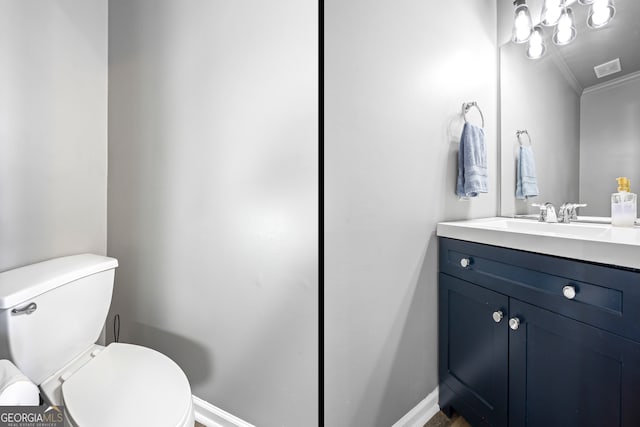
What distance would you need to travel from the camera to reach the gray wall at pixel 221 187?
0.87 m

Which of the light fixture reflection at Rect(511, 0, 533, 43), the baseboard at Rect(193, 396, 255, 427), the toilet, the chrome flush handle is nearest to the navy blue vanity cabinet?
the baseboard at Rect(193, 396, 255, 427)

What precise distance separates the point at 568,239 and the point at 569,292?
15cm

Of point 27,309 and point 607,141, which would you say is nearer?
point 27,309

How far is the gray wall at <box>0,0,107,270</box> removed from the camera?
76 cm

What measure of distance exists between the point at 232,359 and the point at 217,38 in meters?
1.03

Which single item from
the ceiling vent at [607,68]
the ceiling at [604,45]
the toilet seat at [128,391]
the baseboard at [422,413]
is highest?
the ceiling at [604,45]

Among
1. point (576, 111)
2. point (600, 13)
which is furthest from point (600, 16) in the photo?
point (576, 111)

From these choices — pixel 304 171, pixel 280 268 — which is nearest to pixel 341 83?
pixel 304 171

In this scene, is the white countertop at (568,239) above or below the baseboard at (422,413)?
above

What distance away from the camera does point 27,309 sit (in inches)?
33.3

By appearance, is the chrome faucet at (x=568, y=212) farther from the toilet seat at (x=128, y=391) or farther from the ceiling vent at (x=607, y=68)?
the toilet seat at (x=128, y=391)

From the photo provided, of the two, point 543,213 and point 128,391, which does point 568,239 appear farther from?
point 128,391

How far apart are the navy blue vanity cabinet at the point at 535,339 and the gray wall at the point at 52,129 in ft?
4.15

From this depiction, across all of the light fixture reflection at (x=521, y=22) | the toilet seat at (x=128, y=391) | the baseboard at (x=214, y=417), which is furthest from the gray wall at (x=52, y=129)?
the light fixture reflection at (x=521, y=22)
